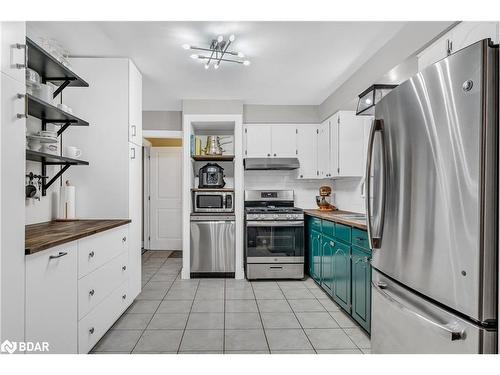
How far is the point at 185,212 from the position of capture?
4148 millimetres

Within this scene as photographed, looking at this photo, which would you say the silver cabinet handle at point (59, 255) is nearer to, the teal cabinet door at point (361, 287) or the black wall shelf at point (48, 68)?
the black wall shelf at point (48, 68)

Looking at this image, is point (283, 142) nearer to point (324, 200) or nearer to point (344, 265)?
point (324, 200)

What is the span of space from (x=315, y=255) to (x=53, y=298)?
288 centimetres

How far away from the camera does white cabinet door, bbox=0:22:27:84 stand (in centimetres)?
127

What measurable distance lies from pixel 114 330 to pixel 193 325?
635 mm

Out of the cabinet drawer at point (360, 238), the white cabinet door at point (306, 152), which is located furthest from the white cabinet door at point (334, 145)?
the cabinet drawer at point (360, 238)

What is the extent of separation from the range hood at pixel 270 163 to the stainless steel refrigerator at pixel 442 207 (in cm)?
281

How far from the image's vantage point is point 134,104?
3.03 m

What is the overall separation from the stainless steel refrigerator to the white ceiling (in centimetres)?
124

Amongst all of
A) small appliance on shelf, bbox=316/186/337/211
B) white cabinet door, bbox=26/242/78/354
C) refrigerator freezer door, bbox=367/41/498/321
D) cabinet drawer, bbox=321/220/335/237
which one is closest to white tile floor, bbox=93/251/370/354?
white cabinet door, bbox=26/242/78/354

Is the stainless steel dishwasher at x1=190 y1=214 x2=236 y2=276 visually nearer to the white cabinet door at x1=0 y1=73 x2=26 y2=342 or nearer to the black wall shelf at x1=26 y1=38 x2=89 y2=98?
the black wall shelf at x1=26 y1=38 x2=89 y2=98

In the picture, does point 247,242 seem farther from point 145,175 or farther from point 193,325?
point 145,175

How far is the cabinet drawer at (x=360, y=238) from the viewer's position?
235cm
